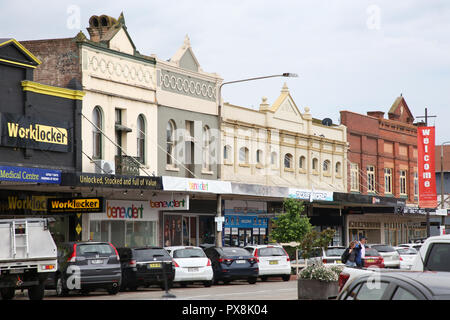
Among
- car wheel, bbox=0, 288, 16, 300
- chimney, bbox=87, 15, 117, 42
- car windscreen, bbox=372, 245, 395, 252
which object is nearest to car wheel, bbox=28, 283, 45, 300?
car wheel, bbox=0, 288, 16, 300

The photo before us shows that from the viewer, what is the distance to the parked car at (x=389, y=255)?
37656 millimetres

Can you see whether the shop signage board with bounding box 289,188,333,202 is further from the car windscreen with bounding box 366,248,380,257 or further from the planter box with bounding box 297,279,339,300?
the planter box with bounding box 297,279,339,300

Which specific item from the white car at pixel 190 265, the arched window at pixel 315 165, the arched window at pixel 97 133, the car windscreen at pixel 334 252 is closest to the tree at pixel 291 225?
the car windscreen at pixel 334 252

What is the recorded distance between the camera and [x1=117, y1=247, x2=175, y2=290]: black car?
A: 2591cm

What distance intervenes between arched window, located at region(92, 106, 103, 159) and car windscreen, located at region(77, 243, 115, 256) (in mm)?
9666

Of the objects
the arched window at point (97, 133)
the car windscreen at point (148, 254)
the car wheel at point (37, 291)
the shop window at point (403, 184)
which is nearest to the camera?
the car wheel at point (37, 291)

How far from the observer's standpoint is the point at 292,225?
4016cm

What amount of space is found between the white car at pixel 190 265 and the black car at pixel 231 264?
1.01m

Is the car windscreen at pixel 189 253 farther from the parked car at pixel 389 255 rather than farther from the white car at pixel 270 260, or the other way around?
the parked car at pixel 389 255

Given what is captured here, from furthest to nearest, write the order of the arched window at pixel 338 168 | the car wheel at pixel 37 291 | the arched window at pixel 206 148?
1. the arched window at pixel 338 168
2. the arched window at pixel 206 148
3. the car wheel at pixel 37 291

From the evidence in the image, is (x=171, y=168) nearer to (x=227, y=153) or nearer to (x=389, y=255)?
(x=227, y=153)

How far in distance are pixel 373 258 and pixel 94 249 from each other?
47.4ft

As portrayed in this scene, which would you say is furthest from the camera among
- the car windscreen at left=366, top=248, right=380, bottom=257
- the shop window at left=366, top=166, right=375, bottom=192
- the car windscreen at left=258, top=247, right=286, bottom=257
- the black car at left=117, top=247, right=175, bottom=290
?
the shop window at left=366, top=166, right=375, bottom=192

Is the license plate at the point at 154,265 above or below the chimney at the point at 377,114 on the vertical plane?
below
